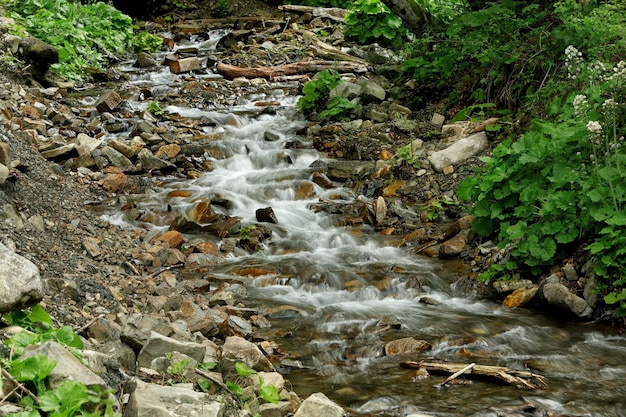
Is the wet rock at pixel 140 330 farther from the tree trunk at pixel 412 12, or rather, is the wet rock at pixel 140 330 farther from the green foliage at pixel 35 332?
the tree trunk at pixel 412 12

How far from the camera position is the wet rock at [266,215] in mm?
7945

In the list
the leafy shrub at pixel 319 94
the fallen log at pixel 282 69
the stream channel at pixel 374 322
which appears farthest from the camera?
the fallen log at pixel 282 69

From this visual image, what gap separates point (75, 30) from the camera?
1354 centimetres

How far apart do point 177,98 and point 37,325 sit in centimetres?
925

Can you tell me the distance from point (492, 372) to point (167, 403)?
7.93ft

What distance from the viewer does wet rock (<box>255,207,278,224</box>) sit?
7.95 metres

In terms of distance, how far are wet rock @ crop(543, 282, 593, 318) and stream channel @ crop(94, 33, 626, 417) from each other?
0.15 meters

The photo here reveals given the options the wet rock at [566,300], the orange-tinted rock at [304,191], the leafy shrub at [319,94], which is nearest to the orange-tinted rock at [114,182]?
the orange-tinted rock at [304,191]

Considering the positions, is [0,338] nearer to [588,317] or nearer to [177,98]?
[588,317]

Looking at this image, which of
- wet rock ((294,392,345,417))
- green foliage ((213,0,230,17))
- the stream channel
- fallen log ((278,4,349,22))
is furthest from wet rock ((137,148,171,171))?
green foliage ((213,0,230,17))

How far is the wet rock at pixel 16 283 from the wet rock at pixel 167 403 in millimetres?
796

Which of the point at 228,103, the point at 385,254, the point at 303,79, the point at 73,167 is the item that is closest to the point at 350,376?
the point at 385,254

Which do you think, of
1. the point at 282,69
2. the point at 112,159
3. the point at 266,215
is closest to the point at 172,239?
the point at 266,215

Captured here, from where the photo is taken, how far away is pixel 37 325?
3.47m
